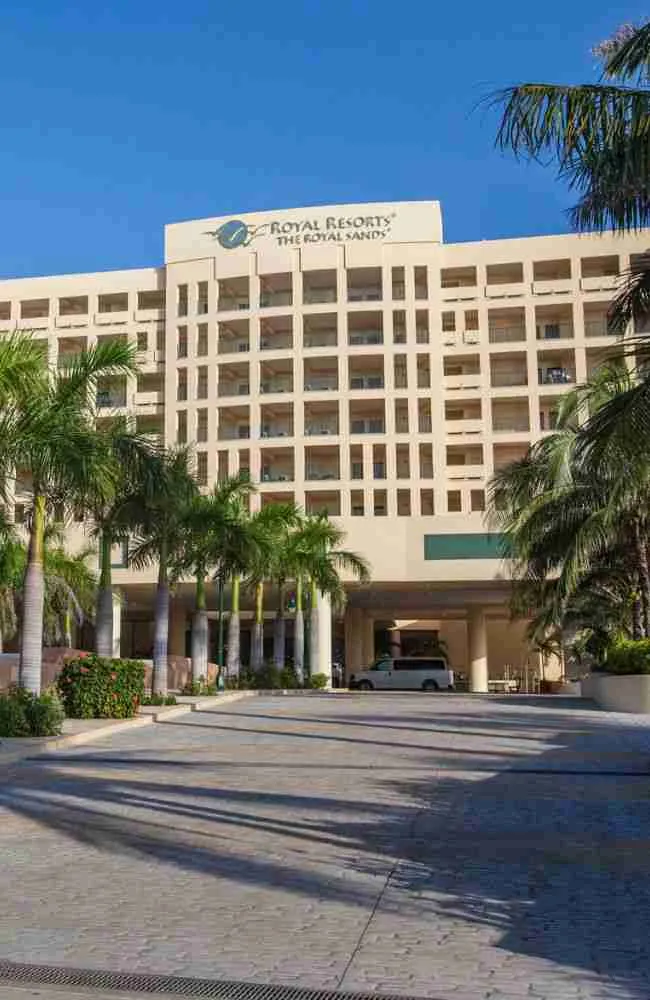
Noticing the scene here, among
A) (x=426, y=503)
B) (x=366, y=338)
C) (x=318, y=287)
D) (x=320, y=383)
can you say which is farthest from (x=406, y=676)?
(x=318, y=287)

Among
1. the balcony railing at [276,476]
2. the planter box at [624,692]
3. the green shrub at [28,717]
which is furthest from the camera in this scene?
the balcony railing at [276,476]

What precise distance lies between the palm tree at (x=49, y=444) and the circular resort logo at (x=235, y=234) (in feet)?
151

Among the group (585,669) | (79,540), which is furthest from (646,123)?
(79,540)

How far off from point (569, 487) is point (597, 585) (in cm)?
728

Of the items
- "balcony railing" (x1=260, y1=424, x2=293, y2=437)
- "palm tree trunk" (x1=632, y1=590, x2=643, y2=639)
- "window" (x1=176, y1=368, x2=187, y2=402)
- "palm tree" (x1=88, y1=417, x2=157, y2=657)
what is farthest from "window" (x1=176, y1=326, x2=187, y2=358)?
"palm tree" (x1=88, y1=417, x2=157, y2=657)

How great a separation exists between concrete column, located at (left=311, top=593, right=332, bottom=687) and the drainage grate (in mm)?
44941

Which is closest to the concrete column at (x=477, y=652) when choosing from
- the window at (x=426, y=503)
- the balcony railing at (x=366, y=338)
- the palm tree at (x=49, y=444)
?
the window at (x=426, y=503)

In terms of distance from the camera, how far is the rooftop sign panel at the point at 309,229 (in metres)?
61.3

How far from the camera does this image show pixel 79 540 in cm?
5553

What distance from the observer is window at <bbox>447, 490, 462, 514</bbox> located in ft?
198

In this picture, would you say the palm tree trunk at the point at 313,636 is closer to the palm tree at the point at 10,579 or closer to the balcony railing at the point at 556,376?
the palm tree at the point at 10,579

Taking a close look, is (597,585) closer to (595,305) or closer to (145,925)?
(145,925)

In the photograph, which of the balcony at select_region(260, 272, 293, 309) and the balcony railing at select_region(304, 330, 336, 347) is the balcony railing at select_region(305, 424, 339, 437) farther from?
the balcony at select_region(260, 272, 293, 309)

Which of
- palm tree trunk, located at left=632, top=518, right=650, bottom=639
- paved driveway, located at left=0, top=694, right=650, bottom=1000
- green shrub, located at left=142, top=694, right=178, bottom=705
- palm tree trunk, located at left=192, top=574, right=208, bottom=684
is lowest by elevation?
paved driveway, located at left=0, top=694, right=650, bottom=1000
